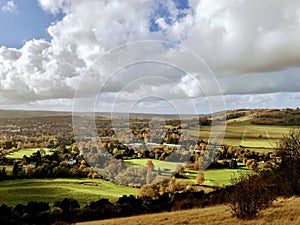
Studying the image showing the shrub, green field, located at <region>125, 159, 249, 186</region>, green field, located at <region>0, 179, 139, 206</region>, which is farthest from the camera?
green field, located at <region>0, 179, 139, 206</region>

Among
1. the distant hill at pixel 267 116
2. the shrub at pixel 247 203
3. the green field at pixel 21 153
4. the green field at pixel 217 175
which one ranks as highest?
the distant hill at pixel 267 116

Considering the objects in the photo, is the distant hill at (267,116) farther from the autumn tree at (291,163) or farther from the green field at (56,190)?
the autumn tree at (291,163)

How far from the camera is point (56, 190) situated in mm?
44812

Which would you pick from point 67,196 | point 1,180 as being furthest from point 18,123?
Result: point 67,196

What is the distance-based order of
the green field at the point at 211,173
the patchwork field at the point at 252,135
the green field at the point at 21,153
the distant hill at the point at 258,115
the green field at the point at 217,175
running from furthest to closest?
the distant hill at the point at 258,115 < the patchwork field at the point at 252,135 < the green field at the point at 21,153 < the green field at the point at 217,175 < the green field at the point at 211,173

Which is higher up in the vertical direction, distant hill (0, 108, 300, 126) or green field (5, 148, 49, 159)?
distant hill (0, 108, 300, 126)

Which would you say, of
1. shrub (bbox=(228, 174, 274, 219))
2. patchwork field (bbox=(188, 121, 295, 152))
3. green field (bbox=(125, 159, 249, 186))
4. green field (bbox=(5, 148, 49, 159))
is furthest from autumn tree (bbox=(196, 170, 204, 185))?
shrub (bbox=(228, 174, 274, 219))

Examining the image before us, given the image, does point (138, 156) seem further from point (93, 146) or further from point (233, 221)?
point (233, 221)

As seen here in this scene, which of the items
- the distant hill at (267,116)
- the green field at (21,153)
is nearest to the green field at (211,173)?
the green field at (21,153)

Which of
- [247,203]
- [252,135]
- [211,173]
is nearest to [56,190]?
[211,173]

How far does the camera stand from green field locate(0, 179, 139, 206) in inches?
1658

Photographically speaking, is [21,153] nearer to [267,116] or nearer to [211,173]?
[211,173]

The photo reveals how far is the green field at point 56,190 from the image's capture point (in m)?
42.1

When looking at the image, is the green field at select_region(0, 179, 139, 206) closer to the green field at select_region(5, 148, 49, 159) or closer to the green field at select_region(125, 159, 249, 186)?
the green field at select_region(5, 148, 49, 159)
